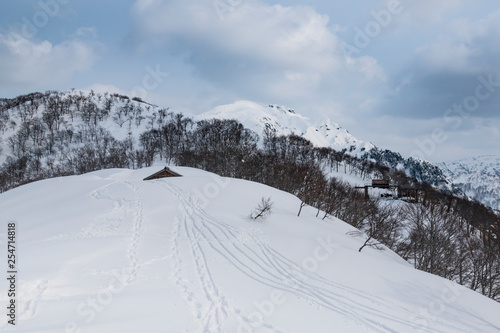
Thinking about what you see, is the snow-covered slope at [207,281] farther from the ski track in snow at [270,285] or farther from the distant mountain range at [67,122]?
the distant mountain range at [67,122]

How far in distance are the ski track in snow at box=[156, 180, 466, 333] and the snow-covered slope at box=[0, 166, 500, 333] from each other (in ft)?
0.15

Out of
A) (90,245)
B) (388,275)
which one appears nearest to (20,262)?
(90,245)

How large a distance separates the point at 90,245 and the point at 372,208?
130ft

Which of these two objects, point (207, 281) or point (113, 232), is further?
point (113, 232)

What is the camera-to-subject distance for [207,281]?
8.34 m

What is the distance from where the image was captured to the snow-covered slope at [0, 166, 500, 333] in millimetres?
6137

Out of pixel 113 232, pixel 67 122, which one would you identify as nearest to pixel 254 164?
pixel 113 232

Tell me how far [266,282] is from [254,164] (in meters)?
48.9

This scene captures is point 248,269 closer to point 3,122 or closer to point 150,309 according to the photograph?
point 150,309

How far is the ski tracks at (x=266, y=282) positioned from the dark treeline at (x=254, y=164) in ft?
28.9

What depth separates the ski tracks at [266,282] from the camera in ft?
22.8

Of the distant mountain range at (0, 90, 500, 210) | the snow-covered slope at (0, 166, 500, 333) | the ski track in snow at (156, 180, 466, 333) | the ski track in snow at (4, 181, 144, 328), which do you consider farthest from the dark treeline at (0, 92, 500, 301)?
the ski track in snow at (4, 181, 144, 328)

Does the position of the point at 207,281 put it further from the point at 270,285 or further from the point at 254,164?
the point at 254,164

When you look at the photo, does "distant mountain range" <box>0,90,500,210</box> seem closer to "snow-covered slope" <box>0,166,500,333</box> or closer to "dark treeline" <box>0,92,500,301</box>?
"dark treeline" <box>0,92,500,301</box>
